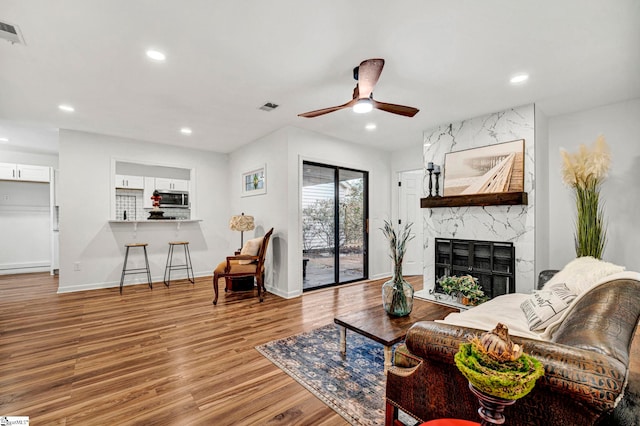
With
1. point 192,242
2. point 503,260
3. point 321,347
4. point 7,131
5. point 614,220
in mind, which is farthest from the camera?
point 192,242

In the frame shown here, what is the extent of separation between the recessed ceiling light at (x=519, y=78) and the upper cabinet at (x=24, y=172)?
8570 millimetres

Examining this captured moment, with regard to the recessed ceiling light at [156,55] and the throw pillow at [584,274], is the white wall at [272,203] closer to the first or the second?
the recessed ceiling light at [156,55]

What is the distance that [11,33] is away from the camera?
2.26 meters

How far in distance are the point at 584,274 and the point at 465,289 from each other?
158 centimetres

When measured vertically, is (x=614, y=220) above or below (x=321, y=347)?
above

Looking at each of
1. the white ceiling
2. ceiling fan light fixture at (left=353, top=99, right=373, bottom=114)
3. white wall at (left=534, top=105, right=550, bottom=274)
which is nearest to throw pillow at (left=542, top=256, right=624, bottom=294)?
white wall at (left=534, top=105, right=550, bottom=274)

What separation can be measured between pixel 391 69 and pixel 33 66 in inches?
138

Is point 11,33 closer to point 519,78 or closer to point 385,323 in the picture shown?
point 385,323

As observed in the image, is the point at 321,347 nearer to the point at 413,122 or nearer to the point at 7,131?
the point at 413,122

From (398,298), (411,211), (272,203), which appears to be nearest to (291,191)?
(272,203)

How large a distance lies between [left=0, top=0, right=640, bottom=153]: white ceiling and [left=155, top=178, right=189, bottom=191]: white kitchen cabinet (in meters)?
1.76

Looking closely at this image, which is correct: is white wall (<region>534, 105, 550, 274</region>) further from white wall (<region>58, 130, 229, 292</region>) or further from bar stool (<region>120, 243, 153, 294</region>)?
bar stool (<region>120, 243, 153, 294</region>)

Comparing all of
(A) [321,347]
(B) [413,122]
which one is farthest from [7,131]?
(B) [413,122]

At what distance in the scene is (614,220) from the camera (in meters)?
3.49
